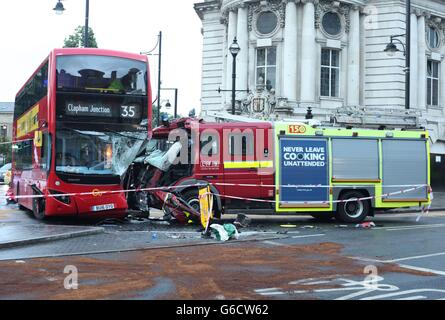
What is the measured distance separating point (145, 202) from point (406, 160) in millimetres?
7901

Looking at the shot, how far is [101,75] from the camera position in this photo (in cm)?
1386

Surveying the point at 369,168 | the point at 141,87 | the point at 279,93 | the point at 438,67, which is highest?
the point at 438,67

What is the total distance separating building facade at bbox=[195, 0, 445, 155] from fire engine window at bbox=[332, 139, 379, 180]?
48.4ft

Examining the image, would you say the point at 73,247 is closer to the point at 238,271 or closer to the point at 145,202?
the point at 238,271

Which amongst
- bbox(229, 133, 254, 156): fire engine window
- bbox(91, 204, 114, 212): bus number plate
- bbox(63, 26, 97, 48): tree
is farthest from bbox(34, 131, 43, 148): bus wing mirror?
bbox(63, 26, 97, 48): tree

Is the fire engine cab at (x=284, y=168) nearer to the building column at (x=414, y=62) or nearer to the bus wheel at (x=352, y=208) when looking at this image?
the bus wheel at (x=352, y=208)

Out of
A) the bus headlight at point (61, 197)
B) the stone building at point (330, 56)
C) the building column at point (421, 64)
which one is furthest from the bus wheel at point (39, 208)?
the building column at point (421, 64)

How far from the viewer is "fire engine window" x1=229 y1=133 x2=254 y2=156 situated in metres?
15.6

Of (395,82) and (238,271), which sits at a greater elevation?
(395,82)

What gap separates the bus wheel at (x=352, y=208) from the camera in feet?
53.4

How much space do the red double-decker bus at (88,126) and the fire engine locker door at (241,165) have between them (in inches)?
96.2
